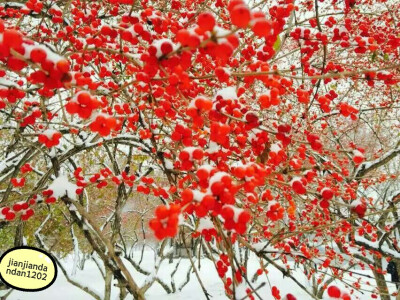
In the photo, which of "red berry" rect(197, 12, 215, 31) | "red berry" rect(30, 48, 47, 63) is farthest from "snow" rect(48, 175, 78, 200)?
"red berry" rect(197, 12, 215, 31)

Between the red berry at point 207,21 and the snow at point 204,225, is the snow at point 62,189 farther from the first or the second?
the red berry at point 207,21

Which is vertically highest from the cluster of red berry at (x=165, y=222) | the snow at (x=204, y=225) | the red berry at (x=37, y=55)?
the red berry at (x=37, y=55)

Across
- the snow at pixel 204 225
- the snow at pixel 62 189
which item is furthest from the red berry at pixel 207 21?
the snow at pixel 62 189

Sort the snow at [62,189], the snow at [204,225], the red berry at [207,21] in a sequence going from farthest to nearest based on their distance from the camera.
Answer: the snow at [62,189], the snow at [204,225], the red berry at [207,21]

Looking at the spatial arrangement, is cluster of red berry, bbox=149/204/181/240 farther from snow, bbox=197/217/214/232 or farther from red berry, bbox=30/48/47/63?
snow, bbox=197/217/214/232

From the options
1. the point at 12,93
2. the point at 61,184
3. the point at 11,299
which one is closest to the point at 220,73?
the point at 12,93

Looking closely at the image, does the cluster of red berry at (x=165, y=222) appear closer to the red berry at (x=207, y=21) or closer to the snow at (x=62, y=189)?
the red berry at (x=207, y=21)

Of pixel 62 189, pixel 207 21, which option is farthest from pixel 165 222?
pixel 62 189

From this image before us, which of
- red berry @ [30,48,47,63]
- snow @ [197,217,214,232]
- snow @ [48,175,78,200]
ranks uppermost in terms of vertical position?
snow @ [48,175,78,200]

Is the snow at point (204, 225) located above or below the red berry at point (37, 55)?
below

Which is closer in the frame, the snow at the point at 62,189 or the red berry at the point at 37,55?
the red berry at the point at 37,55

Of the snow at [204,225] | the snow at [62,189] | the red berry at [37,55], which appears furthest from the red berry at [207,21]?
the snow at [62,189]

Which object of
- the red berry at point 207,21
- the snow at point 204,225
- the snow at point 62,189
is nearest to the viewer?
the red berry at point 207,21

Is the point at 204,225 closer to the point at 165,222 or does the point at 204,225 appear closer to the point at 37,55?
the point at 165,222
